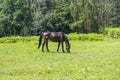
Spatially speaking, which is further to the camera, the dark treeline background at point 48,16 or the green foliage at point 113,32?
the dark treeline background at point 48,16

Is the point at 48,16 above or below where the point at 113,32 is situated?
above

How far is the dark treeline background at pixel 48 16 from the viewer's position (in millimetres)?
49156

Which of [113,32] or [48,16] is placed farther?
[48,16]

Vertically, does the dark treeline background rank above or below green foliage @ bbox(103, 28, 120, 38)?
above

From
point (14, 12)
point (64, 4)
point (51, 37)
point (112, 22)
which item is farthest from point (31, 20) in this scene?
point (51, 37)

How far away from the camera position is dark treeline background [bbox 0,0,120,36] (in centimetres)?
4916

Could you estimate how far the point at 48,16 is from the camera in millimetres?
49438

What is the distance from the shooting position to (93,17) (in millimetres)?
53969

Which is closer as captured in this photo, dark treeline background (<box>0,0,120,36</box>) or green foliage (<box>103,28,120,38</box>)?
green foliage (<box>103,28,120,38</box>)

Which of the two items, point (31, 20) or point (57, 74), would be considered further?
point (31, 20)

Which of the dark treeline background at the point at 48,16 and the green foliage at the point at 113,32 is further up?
the dark treeline background at the point at 48,16

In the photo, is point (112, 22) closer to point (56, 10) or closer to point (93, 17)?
point (93, 17)

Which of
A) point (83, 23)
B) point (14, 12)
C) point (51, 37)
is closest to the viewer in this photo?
point (51, 37)

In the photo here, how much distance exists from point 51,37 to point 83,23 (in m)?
30.2
